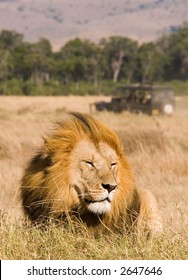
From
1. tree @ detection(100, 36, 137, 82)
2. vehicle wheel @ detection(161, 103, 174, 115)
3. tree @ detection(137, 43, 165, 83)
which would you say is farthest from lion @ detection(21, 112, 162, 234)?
tree @ detection(100, 36, 137, 82)

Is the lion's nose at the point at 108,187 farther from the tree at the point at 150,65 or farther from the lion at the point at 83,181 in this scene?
the tree at the point at 150,65

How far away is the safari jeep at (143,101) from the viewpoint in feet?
84.5

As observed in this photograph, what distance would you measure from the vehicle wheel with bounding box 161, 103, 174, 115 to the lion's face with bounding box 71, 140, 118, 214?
70.8 ft

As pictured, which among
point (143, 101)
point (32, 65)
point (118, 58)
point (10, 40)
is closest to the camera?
point (143, 101)

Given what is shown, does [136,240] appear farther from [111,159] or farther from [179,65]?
[179,65]

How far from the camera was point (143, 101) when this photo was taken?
26.7 metres

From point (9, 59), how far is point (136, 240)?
58.5 meters

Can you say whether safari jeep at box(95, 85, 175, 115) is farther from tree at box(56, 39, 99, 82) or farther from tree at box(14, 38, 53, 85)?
tree at box(56, 39, 99, 82)

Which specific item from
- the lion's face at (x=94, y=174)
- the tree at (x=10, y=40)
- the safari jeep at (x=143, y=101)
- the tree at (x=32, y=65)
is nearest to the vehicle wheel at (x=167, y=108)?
the safari jeep at (x=143, y=101)

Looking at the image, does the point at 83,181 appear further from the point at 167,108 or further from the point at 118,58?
the point at 118,58

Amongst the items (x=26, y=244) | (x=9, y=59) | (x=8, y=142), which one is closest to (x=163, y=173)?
(x=8, y=142)

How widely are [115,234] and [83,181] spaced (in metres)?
0.38

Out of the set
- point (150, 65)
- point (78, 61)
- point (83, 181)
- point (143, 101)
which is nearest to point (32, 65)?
point (78, 61)
